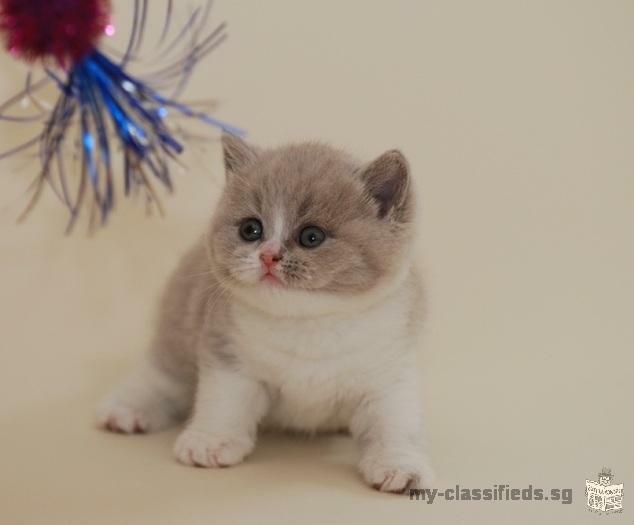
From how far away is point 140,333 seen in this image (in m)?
3.02

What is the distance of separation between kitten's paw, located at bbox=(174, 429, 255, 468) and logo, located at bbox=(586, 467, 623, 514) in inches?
30.2

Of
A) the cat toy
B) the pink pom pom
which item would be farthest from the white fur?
the pink pom pom

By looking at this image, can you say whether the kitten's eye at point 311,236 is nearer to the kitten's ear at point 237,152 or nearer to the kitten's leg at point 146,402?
the kitten's ear at point 237,152

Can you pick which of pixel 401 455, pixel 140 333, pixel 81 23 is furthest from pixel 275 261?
pixel 140 333

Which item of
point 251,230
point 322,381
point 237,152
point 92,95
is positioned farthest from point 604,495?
point 92,95

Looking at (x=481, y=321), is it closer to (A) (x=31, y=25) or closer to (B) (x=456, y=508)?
(B) (x=456, y=508)

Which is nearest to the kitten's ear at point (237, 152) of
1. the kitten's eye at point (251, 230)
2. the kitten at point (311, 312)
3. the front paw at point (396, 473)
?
the kitten at point (311, 312)

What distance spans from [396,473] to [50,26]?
3.81 feet

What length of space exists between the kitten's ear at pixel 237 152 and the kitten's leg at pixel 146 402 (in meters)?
0.65

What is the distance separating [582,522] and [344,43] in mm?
1870

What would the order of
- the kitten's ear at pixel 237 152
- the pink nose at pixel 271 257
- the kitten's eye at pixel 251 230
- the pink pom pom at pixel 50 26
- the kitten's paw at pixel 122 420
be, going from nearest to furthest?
the pink pom pom at pixel 50 26, the pink nose at pixel 271 257, the kitten's eye at pixel 251 230, the kitten's ear at pixel 237 152, the kitten's paw at pixel 122 420

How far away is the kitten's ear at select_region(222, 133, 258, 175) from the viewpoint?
6.89 ft

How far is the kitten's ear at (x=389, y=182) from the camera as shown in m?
1.95

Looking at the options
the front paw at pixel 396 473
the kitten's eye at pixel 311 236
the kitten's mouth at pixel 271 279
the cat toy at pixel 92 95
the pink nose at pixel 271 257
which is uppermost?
the cat toy at pixel 92 95
